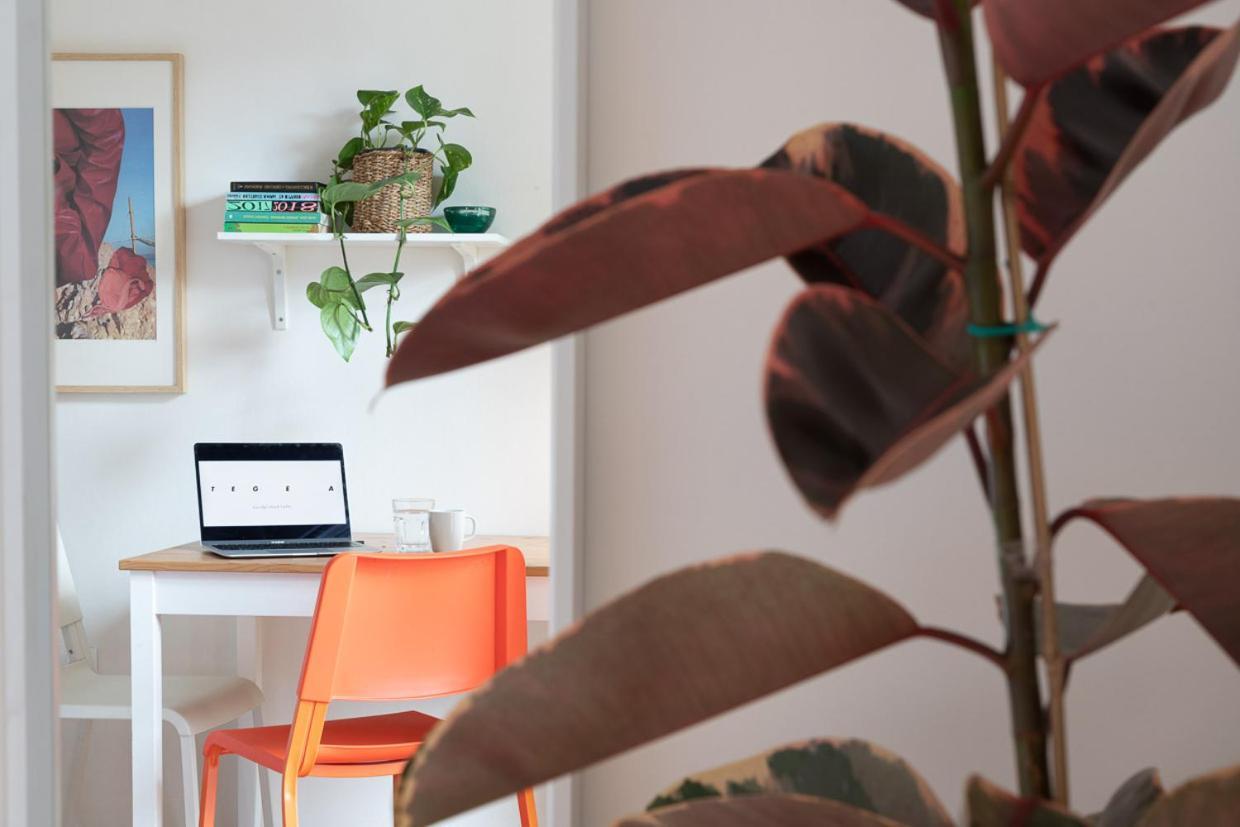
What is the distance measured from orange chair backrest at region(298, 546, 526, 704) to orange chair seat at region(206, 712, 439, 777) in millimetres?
73

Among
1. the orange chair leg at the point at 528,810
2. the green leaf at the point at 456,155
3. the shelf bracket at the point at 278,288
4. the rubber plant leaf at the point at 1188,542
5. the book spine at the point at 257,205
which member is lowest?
the orange chair leg at the point at 528,810

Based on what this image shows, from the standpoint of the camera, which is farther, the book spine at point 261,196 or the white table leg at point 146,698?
the book spine at point 261,196

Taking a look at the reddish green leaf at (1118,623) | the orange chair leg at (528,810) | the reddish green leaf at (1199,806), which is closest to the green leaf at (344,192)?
the orange chair leg at (528,810)

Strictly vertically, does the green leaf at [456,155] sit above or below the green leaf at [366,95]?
below

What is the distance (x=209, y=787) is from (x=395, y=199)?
0.95m

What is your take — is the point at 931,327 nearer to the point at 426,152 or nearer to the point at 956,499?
the point at 956,499

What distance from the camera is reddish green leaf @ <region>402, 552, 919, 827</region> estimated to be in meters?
0.36

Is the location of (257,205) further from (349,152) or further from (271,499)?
(271,499)

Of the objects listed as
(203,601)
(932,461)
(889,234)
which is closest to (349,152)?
(203,601)

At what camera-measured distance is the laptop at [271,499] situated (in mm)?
1711

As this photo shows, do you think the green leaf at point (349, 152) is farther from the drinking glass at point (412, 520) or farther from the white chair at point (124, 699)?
the white chair at point (124, 699)

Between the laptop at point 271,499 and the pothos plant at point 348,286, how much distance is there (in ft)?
0.62

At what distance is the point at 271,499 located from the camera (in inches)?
75.5

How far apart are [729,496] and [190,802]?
0.95 meters
